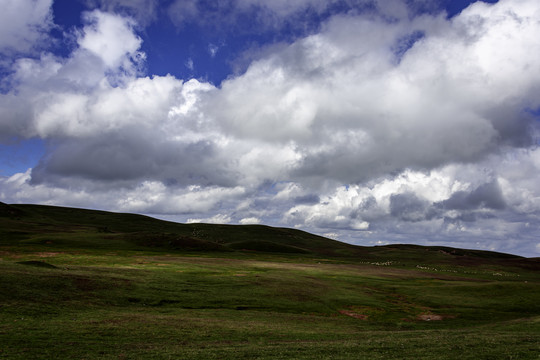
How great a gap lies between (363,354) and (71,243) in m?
156

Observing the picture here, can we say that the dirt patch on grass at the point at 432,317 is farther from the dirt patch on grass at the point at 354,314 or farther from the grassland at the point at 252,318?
the dirt patch on grass at the point at 354,314

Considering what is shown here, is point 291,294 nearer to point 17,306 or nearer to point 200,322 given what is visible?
point 200,322

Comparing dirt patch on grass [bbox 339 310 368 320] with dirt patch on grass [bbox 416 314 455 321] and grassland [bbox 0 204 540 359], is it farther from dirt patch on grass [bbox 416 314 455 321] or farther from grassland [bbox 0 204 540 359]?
dirt patch on grass [bbox 416 314 455 321]

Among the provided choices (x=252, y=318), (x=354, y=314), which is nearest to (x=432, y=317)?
(x=354, y=314)

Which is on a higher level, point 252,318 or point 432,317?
point 432,317

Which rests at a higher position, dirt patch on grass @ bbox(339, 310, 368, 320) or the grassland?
the grassland

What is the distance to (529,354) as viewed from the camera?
86.5 feet

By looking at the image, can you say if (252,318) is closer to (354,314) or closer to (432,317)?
(354,314)

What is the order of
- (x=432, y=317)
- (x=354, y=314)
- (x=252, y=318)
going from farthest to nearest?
(x=432, y=317) → (x=354, y=314) → (x=252, y=318)

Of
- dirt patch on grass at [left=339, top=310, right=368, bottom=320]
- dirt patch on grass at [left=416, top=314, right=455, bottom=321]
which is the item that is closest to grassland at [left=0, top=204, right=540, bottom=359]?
dirt patch on grass at [left=339, top=310, right=368, bottom=320]

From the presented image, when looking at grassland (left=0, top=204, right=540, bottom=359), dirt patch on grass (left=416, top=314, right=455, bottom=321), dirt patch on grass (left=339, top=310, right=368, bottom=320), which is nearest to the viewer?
grassland (left=0, top=204, right=540, bottom=359)

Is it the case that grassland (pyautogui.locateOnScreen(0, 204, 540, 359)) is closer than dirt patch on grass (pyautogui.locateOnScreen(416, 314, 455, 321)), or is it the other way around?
grassland (pyautogui.locateOnScreen(0, 204, 540, 359))

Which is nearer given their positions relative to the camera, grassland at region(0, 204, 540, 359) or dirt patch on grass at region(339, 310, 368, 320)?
grassland at region(0, 204, 540, 359)

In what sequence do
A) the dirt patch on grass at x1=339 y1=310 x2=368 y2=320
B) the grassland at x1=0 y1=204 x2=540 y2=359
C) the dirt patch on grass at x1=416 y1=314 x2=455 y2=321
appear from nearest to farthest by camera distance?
1. the grassland at x1=0 y1=204 x2=540 y2=359
2. the dirt patch on grass at x1=339 y1=310 x2=368 y2=320
3. the dirt patch on grass at x1=416 y1=314 x2=455 y2=321
